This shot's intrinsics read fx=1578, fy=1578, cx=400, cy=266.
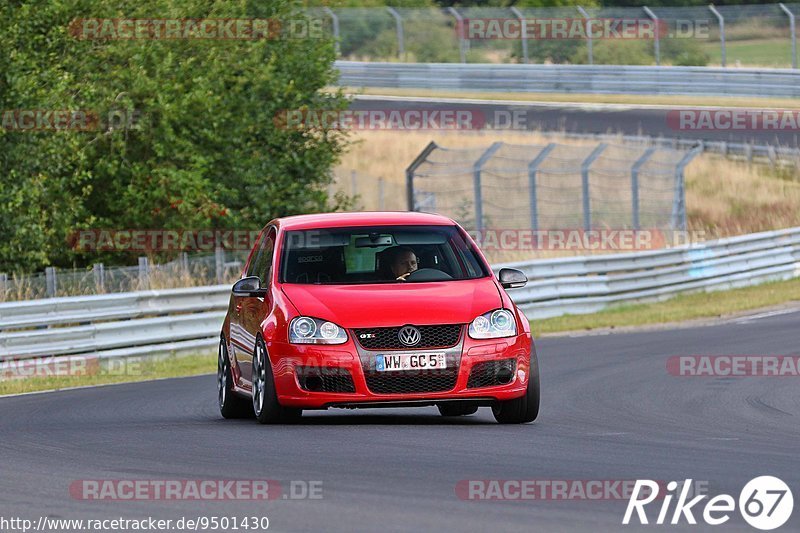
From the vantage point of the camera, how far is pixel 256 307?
11453mm

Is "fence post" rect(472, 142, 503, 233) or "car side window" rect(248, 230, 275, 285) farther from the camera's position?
"fence post" rect(472, 142, 503, 233)

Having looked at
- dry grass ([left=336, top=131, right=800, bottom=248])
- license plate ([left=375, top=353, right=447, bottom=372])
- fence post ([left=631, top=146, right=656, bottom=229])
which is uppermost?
license plate ([left=375, top=353, right=447, bottom=372])

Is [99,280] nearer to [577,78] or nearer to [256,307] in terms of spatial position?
[256,307]

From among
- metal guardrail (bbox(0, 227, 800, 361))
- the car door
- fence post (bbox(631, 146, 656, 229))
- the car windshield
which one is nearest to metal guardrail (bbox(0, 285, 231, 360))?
metal guardrail (bbox(0, 227, 800, 361))

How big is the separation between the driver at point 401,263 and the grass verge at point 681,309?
11.7 meters

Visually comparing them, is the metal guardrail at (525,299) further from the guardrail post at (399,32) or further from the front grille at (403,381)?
the guardrail post at (399,32)

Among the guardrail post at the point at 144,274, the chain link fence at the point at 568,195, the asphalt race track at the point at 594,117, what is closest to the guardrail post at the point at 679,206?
the chain link fence at the point at 568,195

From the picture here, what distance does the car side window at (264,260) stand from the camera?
11703mm

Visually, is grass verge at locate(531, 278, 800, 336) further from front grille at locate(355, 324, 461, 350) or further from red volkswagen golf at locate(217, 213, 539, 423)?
front grille at locate(355, 324, 461, 350)

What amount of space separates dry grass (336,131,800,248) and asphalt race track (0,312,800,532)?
22862mm

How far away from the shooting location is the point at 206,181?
27203 mm

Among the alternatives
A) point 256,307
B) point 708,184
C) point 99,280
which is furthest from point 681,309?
point 708,184

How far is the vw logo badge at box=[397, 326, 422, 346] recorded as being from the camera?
1034 centimetres

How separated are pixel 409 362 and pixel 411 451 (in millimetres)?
1388
